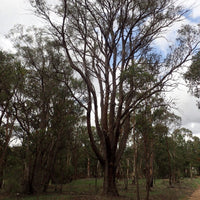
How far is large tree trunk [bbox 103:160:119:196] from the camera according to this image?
34.8ft

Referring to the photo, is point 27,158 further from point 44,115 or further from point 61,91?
point 61,91

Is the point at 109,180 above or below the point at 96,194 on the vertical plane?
above

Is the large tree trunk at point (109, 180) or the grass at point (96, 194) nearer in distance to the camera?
the large tree trunk at point (109, 180)

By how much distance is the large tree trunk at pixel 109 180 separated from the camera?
34.8 feet

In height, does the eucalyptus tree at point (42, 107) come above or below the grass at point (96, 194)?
above

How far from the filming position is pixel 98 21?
12.2 m

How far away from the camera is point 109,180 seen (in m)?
10.8

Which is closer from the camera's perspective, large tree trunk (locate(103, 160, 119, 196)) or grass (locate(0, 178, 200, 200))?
large tree trunk (locate(103, 160, 119, 196))

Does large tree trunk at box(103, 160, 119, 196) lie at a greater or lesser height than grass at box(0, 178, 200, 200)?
greater

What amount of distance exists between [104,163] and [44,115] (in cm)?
656

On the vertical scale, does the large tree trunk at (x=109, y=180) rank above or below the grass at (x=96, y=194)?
above

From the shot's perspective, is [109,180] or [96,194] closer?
[109,180]

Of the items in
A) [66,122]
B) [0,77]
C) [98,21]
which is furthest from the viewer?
[66,122]

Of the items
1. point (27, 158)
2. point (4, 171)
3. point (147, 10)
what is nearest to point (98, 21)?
point (147, 10)
